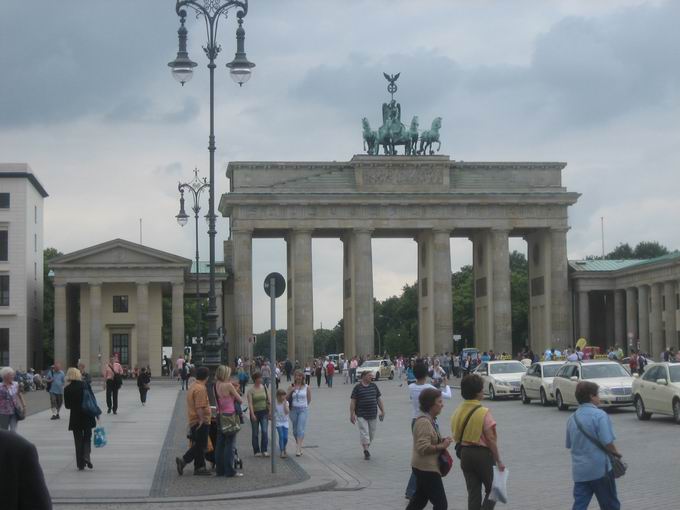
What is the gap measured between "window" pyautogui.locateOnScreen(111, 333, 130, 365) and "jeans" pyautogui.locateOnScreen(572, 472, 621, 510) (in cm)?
8231

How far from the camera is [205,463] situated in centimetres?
2133

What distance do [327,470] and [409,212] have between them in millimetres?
77203

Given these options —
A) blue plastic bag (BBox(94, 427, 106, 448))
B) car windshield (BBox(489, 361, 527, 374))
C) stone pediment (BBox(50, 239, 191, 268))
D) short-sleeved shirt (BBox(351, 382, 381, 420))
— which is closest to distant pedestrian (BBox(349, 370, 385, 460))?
short-sleeved shirt (BBox(351, 382, 381, 420))

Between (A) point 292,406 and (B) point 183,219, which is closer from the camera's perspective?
(A) point 292,406

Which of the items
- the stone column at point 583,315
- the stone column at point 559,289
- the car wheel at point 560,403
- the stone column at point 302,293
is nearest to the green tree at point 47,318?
the stone column at point 302,293

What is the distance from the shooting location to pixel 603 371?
3788 centimetres

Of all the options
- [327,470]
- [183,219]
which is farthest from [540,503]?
[183,219]

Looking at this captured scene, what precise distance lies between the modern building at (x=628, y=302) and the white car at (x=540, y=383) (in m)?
39.7

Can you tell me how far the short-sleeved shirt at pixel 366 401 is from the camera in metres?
24.0

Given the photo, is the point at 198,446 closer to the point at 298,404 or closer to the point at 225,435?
the point at 225,435

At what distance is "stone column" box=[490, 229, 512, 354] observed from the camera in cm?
9900

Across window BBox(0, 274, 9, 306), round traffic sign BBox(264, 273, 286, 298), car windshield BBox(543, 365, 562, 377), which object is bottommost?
car windshield BBox(543, 365, 562, 377)

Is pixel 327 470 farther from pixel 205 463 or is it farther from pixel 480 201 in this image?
pixel 480 201

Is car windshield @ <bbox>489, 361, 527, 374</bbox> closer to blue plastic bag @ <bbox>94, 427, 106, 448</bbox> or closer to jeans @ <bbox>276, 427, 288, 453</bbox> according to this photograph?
jeans @ <bbox>276, 427, 288, 453</bbox>
